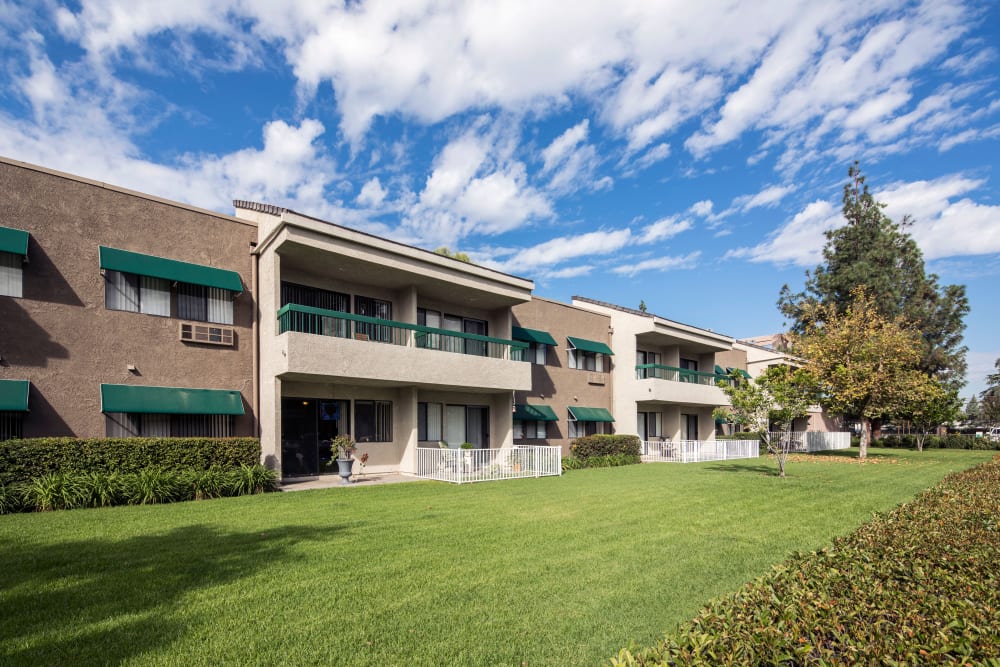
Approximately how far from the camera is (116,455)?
1288cm

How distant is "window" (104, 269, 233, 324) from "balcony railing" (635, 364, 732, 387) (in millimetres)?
19472

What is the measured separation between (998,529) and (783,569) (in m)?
3.67

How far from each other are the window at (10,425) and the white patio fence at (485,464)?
10388 millimetres

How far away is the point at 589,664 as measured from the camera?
436cm

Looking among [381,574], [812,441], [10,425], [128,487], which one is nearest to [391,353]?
[128,487]

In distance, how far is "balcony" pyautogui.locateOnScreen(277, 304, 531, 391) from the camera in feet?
51.2

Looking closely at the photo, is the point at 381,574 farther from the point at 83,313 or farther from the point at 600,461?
the point at 600,461

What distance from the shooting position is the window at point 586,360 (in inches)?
1072

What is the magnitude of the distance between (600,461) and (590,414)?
317 centimetres

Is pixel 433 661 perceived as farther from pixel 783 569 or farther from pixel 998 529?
pixel 998 529

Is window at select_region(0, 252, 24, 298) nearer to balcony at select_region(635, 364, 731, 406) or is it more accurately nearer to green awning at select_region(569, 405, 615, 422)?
green awning at select_region(569, 405, 615, 422)

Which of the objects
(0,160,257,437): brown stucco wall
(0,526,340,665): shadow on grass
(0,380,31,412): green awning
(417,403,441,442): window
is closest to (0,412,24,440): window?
(0,160,257,437): brown stucco wall

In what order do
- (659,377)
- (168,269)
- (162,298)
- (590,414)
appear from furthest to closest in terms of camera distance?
(659,377) < (590,414) < (162,298) < (168,269)

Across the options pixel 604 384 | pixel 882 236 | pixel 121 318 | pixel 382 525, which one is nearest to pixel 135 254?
pixel 121 318
